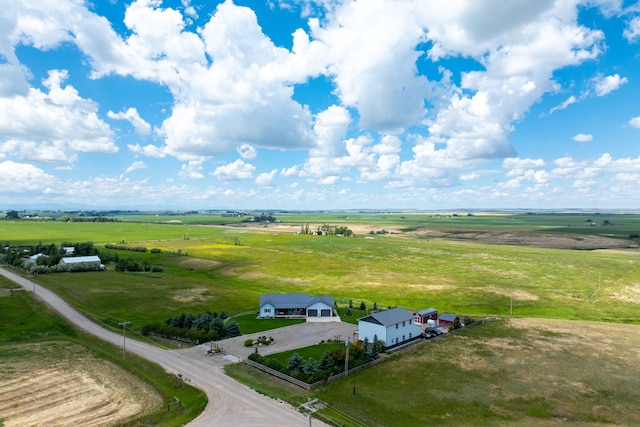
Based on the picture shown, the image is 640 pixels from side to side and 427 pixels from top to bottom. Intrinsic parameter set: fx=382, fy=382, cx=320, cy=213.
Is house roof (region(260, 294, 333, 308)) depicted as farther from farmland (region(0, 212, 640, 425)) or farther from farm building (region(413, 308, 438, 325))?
farm building (region(413, 308, 438, 325))

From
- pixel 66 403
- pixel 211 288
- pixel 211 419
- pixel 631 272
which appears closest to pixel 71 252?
pixel 211 288

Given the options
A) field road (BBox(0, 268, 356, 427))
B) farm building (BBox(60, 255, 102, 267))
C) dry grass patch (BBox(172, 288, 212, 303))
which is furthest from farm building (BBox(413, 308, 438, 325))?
farm building (BBox(60, 255, 102, 267))

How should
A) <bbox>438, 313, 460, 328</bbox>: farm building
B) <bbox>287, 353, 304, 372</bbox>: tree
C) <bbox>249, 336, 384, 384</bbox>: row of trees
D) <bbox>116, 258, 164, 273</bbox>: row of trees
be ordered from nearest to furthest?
1. <bbox>249, 336, 384, 384</bbox>: row of trees
2. <bbox>287, 353, 304, 372</bbox>: tree
3. <bbox>438, 313, 460, 328</bbox>: farm building
4. <bbox>116, 258, 164, 273</bbox>: row of trees

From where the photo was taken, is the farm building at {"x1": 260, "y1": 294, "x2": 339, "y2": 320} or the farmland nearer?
the farmland

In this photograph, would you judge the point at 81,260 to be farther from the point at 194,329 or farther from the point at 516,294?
the point at 516,294

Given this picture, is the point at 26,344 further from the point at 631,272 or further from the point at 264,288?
the point at 631,272

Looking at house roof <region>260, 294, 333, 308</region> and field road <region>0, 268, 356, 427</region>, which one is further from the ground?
house roof <region>260, 294, 333, 308</region>

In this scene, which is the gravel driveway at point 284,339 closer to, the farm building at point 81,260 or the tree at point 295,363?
the tree at point 295,363
